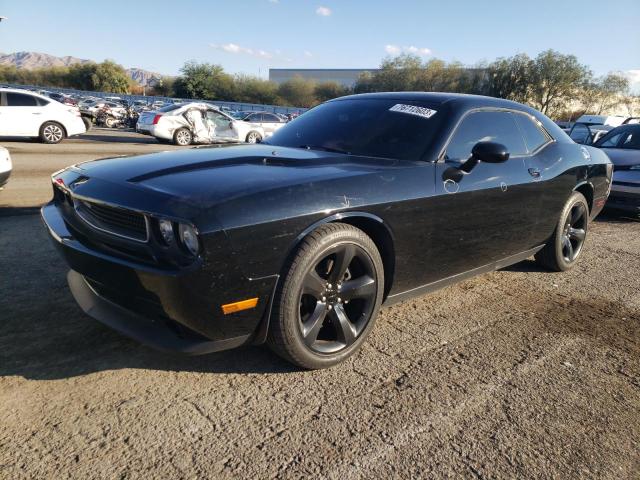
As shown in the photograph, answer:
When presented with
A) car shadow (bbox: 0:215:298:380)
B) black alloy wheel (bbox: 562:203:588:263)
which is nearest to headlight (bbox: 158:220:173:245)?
car shadow (bbox: 0:215:298:380)

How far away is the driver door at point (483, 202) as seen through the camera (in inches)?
120

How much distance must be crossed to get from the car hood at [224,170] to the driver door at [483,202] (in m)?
0.49

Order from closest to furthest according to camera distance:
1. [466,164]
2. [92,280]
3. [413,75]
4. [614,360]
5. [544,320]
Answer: [92,280], [614,360], [466,164], [544,320], [413,75]

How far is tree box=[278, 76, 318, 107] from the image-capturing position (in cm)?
8119

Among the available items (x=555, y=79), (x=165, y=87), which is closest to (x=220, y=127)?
(x=555, y=79)

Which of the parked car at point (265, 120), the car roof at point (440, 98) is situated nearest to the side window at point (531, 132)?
the car roof at point (440, 98)

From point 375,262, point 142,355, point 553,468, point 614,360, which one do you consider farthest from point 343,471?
point 614,360

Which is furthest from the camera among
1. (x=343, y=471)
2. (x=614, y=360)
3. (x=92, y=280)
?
(x=614, y=360)

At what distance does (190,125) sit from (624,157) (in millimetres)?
12987

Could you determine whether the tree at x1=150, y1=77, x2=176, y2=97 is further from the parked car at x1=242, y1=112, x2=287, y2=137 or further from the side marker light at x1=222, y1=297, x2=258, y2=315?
the side marker light at x1=222, y1=297, x2=258, y2=315

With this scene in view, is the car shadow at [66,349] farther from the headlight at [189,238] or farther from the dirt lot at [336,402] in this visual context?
the headlight at [189,238]

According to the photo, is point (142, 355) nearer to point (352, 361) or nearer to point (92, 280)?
point (92, 280)

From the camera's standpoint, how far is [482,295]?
3.92 m

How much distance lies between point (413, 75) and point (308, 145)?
6898 centimetres
